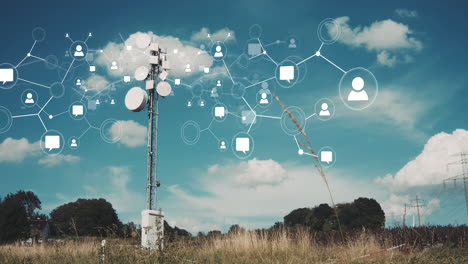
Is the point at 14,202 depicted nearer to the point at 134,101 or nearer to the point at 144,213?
the point at 134,101

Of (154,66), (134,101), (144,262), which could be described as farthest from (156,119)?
(144,262)

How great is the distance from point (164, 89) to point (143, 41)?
2149 millimetres

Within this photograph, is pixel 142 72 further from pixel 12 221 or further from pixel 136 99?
pixel 12 221

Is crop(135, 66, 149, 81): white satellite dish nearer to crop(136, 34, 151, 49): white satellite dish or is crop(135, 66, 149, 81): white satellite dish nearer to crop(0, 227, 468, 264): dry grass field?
crop(136, 34, 151, 49): white satellite dish

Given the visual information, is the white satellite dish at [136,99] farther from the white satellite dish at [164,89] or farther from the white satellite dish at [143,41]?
the white satellite dish at [143,41]

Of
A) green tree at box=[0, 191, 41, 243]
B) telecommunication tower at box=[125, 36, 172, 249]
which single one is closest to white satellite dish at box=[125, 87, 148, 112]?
telecommunication tower at box=[125, 36, 172, 249]

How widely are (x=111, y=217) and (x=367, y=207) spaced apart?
27828 mm

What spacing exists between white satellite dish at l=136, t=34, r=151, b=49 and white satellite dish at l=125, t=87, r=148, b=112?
185cm

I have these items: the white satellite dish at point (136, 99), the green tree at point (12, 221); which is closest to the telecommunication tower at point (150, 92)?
the white satellite dish at point (136, 99)

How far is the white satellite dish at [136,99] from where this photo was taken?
13.9 meters

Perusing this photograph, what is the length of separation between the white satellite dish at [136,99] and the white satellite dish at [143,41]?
1.85 m

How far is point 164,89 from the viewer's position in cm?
1444

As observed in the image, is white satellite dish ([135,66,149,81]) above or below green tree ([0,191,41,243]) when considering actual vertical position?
above

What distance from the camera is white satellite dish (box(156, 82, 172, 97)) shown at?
14398 mm
